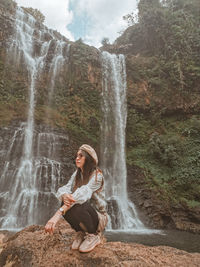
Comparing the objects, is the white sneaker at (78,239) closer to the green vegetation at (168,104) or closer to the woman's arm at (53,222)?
the woman's arm at (53,222)

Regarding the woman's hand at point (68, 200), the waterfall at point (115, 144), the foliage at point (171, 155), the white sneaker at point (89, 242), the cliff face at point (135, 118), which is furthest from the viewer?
the foliage at point (171, 155)

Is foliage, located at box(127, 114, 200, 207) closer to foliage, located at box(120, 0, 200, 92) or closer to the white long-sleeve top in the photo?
foliage, located at box(120, 0, 200, 92)

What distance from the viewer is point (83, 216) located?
5.72ft

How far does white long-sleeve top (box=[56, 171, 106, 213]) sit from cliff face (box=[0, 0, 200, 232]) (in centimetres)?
656

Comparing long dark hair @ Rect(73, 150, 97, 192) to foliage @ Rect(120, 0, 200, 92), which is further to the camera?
foliage @ Rect(120, 0, 200, 92)

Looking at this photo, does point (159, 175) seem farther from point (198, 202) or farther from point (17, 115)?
point (17, 115)

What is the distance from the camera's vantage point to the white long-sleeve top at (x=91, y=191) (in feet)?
5.55

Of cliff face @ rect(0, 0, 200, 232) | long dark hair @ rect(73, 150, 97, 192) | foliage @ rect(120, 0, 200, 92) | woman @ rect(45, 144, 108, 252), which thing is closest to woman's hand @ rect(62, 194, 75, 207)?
woman @ rect(45, 144, 108, 252)

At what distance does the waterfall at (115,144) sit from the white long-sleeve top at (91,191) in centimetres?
606

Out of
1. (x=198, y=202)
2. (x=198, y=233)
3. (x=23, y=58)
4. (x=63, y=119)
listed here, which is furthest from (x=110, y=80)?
(x=198, y=233)

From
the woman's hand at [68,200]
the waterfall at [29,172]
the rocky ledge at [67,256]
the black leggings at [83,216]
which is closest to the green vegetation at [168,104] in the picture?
the waterfall at [29,172]

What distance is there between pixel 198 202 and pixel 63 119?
8047 mm

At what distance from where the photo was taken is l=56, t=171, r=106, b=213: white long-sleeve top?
5.55ft

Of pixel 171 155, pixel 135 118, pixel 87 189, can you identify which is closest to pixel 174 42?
pixel 135 118
